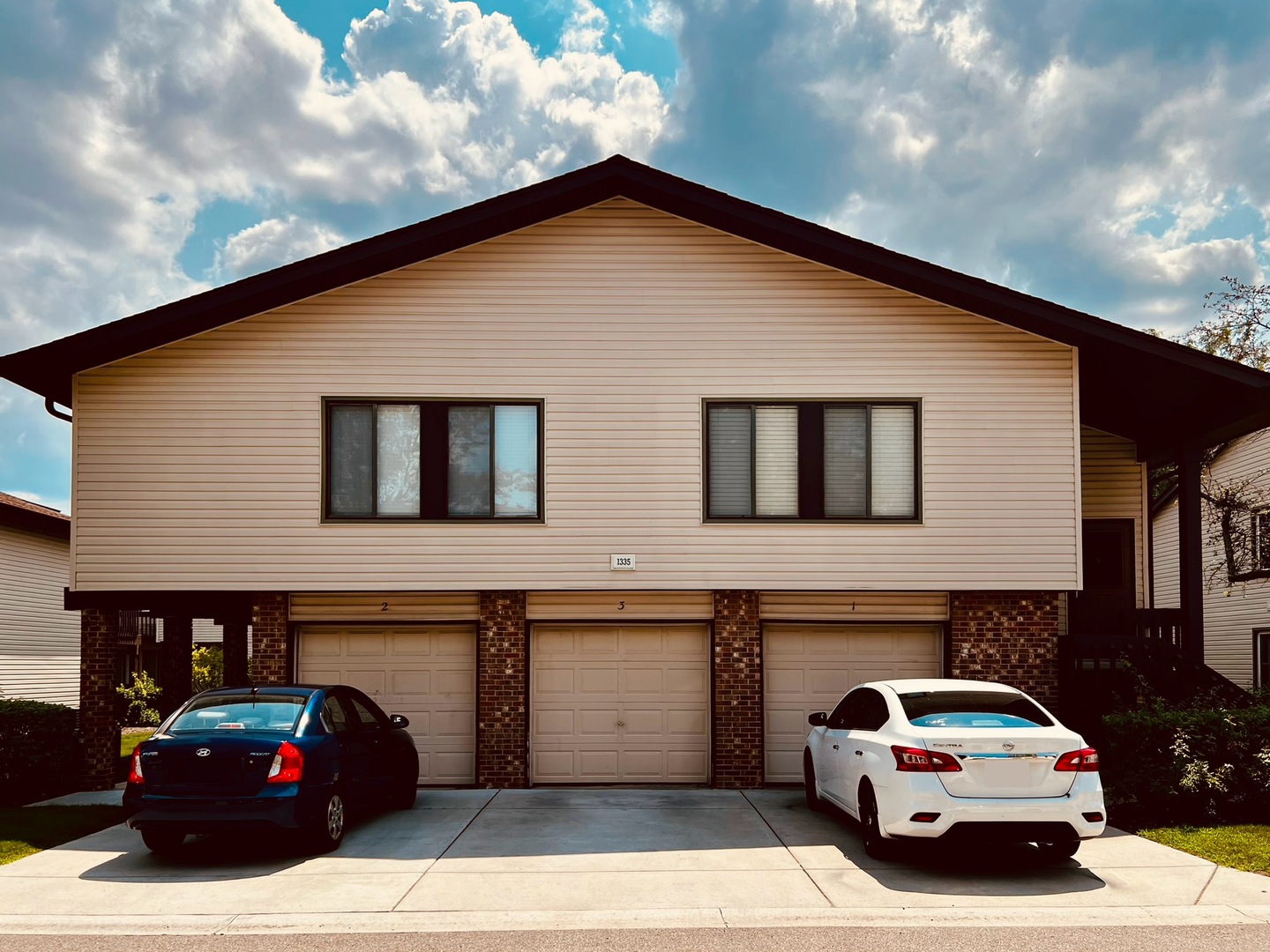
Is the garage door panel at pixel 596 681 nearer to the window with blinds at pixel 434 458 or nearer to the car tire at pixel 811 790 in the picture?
the window with blinds at pixel 434 458

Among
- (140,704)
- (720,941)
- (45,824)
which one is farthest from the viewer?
(140,704)

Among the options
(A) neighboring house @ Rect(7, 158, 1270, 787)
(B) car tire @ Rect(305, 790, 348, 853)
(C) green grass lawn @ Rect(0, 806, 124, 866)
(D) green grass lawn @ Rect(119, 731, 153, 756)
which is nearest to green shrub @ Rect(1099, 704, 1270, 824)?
(A) neighboring house @ Rect(7, 158, 1270, 787)

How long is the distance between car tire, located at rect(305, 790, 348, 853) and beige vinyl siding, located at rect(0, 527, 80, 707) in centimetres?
1411

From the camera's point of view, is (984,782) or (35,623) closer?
(984,782)

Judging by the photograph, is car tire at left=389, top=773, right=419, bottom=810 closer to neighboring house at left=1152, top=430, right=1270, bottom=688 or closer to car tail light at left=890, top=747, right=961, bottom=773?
car tail light at left=890, top=747, right=961, bottom=773

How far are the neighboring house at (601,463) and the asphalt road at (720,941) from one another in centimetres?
697

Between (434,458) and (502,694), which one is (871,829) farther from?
(434,458)

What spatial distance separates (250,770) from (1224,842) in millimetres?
8934

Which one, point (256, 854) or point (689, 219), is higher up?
point (689, 219)

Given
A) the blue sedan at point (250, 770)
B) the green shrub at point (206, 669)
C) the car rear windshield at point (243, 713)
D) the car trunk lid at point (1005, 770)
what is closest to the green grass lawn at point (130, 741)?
the green shrub at point (206, 669)

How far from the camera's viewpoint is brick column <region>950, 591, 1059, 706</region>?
47.8 ft

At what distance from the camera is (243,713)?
33.6ft

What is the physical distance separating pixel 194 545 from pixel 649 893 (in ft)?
27.7

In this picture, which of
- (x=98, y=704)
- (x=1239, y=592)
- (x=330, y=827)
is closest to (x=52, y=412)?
(x=98, y=704)
